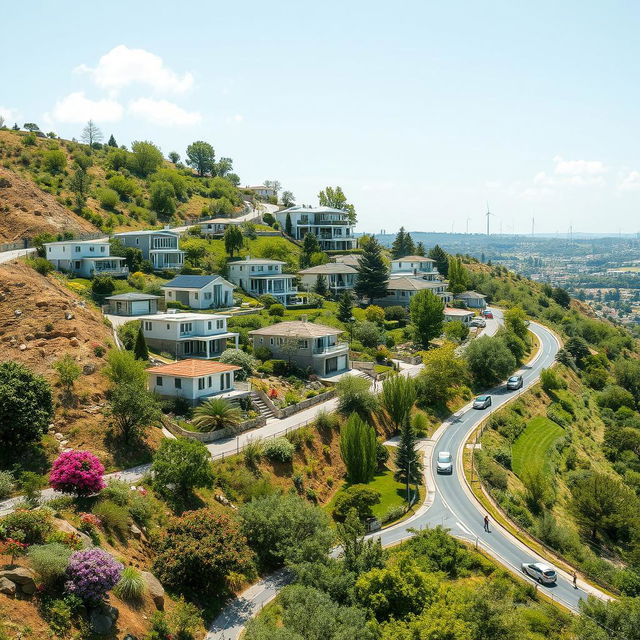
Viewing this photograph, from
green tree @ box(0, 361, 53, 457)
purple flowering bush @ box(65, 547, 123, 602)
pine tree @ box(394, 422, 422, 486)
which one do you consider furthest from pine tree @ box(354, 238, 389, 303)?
purple flowering bush @ box(65, 547, 123, 602)

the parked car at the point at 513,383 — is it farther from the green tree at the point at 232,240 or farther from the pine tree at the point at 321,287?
the green tree at the point at 232,240

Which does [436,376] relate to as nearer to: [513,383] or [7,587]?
[513,383]

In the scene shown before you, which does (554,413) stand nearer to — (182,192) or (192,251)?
(192,251)

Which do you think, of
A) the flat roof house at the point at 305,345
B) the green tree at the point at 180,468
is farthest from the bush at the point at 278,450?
the flat roof house at the point at 305,345

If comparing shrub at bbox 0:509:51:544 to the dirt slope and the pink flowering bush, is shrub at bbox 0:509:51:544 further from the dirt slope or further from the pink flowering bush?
the dirt slope

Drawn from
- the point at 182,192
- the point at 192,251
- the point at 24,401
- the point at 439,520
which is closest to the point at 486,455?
the point at 439,520
